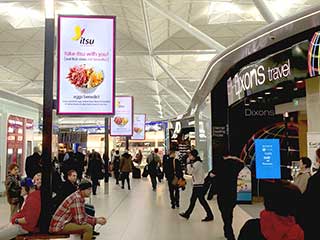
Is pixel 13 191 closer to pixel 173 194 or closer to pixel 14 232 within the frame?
pixel 14 232

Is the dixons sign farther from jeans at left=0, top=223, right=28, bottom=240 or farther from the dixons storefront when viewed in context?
jeans at left=0, top=223, right=28, bottom=240

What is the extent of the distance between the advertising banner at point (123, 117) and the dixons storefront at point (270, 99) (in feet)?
18.6

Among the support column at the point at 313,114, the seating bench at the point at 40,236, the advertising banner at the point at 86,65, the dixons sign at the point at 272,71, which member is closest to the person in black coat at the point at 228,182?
the support column at the point at 313,114

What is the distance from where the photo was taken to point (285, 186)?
2.38 meters

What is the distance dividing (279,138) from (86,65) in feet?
24.3

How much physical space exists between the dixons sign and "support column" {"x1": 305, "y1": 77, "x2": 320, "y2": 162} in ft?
2.24

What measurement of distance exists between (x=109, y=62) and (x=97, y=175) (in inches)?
323

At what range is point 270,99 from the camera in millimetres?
11469

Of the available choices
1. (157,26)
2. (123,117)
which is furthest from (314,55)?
(157,26)

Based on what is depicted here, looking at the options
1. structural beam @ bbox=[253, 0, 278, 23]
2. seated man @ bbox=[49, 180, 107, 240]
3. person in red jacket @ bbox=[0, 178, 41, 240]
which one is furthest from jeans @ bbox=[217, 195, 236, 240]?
structural beam @ bbox=[253, 0, 278, 23]

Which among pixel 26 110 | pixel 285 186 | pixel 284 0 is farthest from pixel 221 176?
pixel 284 0

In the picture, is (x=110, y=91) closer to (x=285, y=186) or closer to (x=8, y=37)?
(x=285, y=186)

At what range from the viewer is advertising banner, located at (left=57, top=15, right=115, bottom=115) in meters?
6.53

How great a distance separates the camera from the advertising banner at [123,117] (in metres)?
18.9
